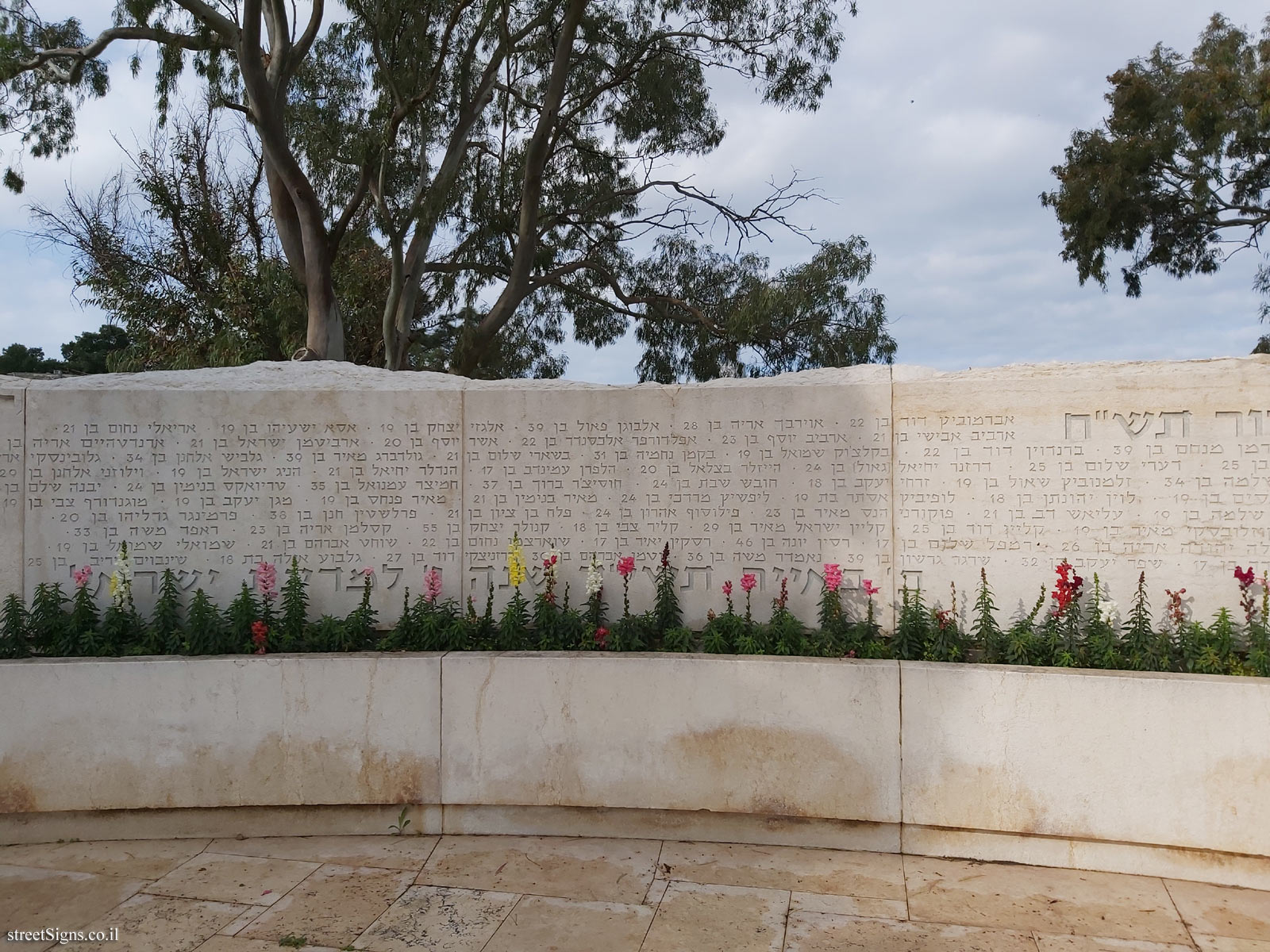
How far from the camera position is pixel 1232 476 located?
4.46 metres

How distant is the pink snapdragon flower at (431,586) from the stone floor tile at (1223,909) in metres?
3.33

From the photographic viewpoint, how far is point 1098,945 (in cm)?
333

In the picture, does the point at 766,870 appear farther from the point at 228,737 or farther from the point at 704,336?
the point at 704,336

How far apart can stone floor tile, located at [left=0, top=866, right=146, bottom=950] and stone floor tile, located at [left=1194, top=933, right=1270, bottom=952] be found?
3.79 metres

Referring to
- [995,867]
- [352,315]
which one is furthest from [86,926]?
[352,315]

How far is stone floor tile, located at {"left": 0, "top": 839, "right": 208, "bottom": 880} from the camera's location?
4043 millimetres

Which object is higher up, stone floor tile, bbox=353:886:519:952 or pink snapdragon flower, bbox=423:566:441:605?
pink snapdragon flower, bbox=423:566:441:605

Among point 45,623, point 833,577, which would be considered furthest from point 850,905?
point 45,623

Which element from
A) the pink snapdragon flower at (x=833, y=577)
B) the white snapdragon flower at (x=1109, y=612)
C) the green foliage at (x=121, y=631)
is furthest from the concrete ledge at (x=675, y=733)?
the green foliage at (x=121, y=631)

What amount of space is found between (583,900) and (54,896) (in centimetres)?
198

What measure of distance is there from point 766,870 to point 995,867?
3.00 feet

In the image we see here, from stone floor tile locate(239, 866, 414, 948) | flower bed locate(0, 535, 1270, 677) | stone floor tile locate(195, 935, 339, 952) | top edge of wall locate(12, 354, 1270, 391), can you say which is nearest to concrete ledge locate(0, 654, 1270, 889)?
flower bed locate(0, 535, 1270, 677)

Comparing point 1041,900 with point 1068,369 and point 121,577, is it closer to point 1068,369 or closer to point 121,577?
point 1068,369

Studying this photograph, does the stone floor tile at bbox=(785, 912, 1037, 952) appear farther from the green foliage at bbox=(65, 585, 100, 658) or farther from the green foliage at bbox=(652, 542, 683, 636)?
the green foliage at bbox=(65, 585, 100, 658)
